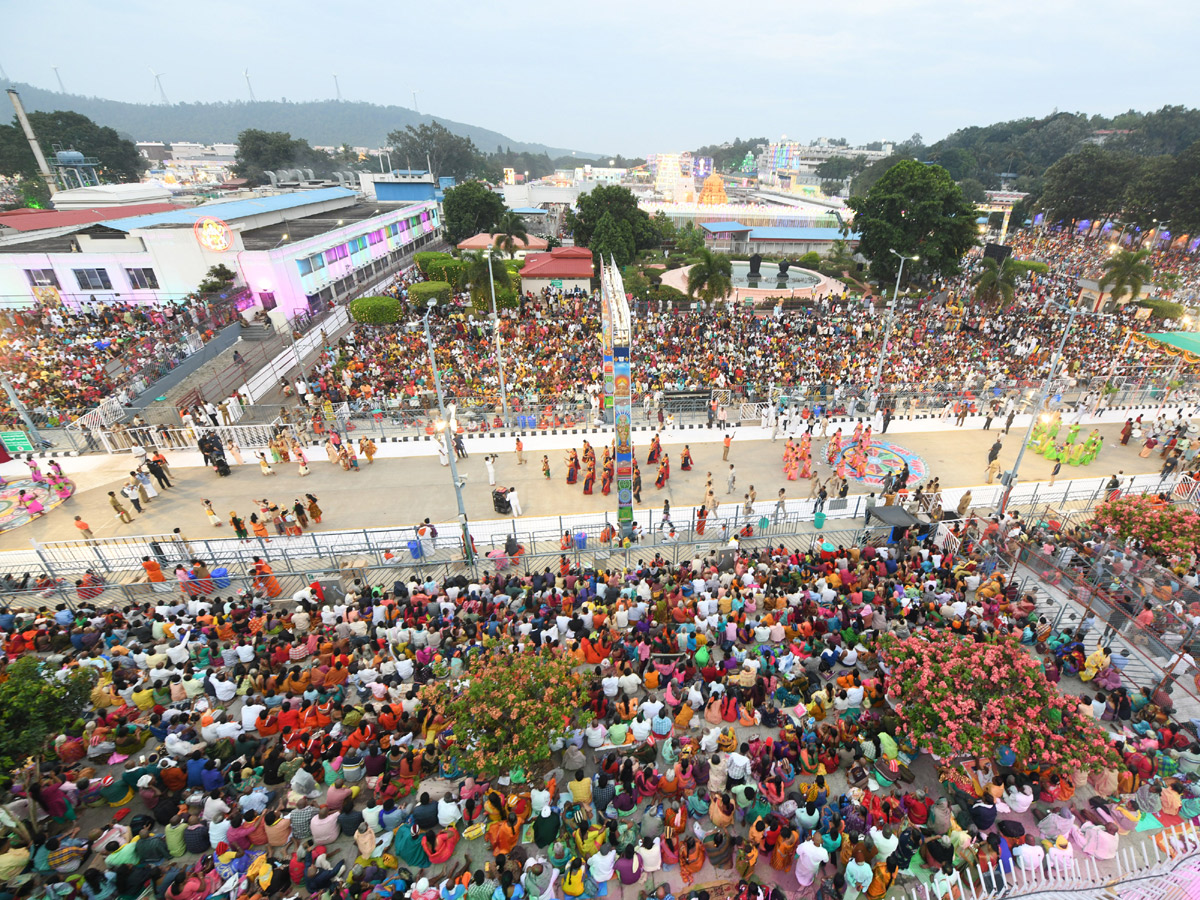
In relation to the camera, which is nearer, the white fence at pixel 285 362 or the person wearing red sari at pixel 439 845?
the person wearing red sari at pixel 439 845

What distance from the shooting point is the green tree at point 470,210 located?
190 ft

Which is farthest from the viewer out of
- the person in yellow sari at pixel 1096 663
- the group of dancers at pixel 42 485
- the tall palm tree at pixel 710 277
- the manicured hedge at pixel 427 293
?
the manicured hedge at pixel 427 293

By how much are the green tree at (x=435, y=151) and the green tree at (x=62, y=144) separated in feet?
147

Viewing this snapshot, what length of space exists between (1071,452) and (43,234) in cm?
5928

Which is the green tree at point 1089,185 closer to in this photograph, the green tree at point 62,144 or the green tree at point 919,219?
the green tree at point 919,219

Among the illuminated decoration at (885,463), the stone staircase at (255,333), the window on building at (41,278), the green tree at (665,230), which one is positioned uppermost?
the window on building at (41,278)

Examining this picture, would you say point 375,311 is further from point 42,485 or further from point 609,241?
point 609,241

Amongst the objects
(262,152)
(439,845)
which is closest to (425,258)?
(439,845)

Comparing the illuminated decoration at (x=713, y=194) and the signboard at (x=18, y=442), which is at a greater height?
Answer: the illuminated decoration at (x=713, y=194)

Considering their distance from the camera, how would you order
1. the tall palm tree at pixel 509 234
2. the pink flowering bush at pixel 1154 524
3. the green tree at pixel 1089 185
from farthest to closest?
the green tree at pixel 1089 185 < the tall palm tree at pixel 509 234 < the pink flowering bush at pixel 1154 524

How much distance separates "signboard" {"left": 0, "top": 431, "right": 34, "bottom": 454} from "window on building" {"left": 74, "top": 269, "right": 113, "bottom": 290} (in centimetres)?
1584

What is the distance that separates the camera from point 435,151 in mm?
110250

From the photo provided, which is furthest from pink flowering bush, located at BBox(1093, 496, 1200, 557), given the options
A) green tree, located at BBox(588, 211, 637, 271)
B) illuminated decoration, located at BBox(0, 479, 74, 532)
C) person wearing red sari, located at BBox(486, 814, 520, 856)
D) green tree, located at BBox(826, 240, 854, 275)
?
green tree, located at BBox(826, 240, 854, 275)

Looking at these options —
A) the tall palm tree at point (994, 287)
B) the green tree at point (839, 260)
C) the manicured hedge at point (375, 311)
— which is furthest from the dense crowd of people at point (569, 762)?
the green tree at point (839, 260)
